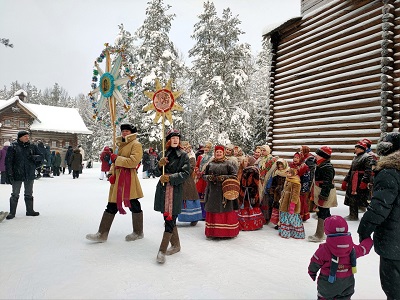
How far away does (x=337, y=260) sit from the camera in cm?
303

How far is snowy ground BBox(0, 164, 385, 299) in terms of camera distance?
3.79 meters

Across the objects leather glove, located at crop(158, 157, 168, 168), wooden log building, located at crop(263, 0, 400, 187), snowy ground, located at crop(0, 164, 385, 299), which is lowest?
snowy ground, located at crop(0, 164, 385, 299)

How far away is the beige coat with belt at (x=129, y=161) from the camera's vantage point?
549cm

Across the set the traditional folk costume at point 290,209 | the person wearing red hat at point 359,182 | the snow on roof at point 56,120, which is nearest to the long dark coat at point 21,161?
the traditional folk costume at point 290,209

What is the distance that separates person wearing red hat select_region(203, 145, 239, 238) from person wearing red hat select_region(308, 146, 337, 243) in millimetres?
1591

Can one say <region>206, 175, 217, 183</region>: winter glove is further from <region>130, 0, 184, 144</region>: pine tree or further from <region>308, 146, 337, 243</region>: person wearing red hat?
<region>130, 0, 184, 144</region>: pine tree

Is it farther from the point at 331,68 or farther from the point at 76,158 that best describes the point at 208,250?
the point at 76,158

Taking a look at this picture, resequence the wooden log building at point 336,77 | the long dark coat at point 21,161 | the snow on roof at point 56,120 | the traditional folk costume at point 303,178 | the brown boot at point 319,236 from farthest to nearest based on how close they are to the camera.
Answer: the snow on roof at point 56,120
the wooden log building at point 336,77
the long dark coat at point 21,161
the traditional folk costume at point 303,178
the brown boot at point 319,236

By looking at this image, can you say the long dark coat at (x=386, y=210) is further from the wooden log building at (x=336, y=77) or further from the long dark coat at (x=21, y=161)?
the wooden log building at (x=336, y=77)

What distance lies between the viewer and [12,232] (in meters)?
6.21

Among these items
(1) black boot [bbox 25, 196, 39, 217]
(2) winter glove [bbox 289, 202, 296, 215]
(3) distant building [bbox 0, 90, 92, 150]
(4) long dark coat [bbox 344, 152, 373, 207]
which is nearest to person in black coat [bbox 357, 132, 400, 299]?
(2) winter glove [bbox 289, 202, 296, 215]

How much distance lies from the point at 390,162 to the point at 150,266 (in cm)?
338

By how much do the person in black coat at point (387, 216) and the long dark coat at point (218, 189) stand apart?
3.25 m

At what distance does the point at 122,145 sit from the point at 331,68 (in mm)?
9498
